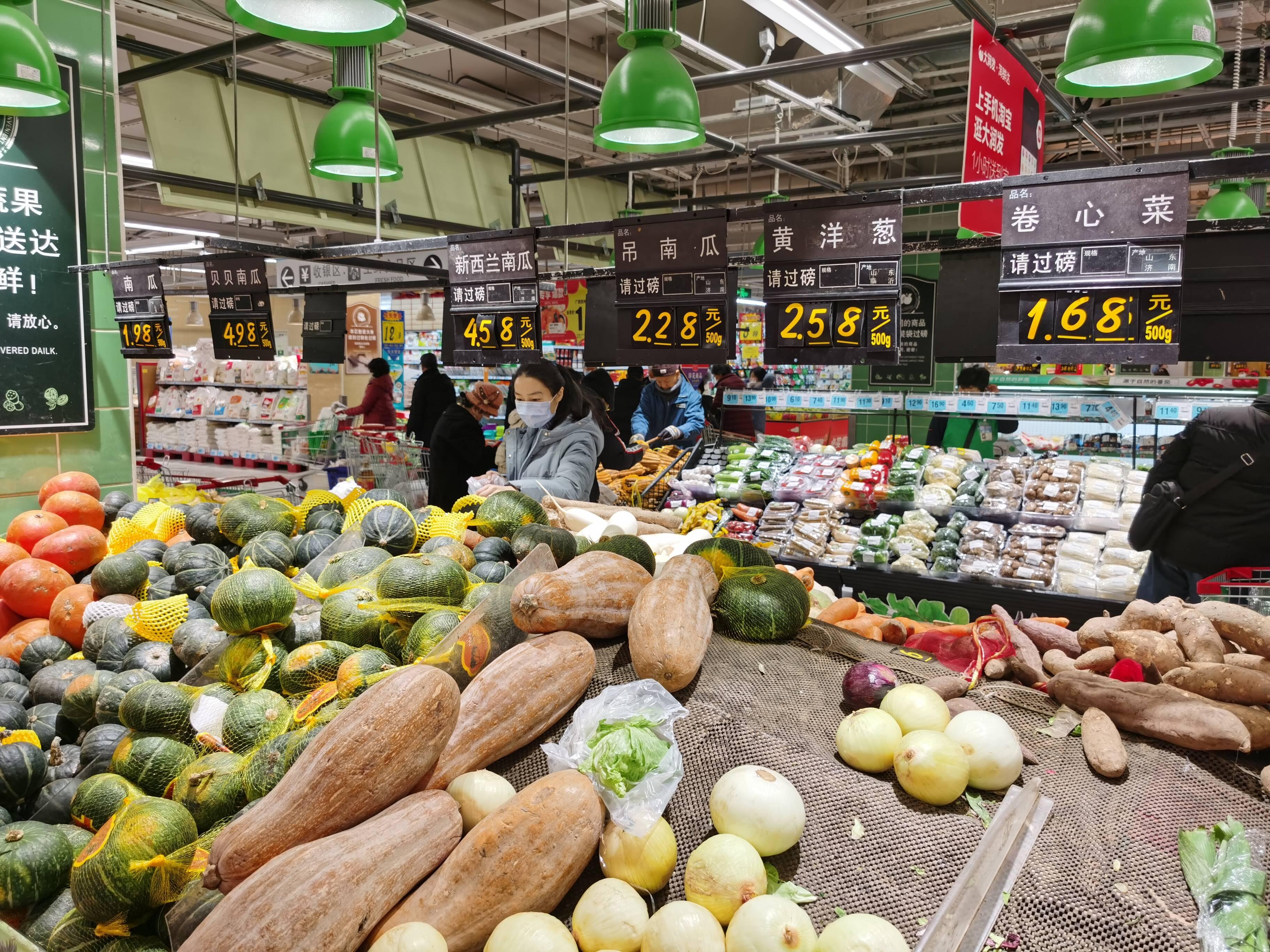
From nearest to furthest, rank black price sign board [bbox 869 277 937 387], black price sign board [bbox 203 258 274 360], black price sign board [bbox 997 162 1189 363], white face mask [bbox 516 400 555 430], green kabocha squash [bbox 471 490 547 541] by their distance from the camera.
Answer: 1. black price sign board [bbox 997 162 1189 363]
2. green kabocha squash [bbox 471 490 547 541]
3. white face mask [bbox 516 400 555 430]
4. black price sign board [bbox 203 258 274 360]
5. black price sign board [bbox 869 277 937 387]

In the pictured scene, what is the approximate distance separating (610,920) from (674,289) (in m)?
2.76

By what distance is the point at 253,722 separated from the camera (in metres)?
1.92

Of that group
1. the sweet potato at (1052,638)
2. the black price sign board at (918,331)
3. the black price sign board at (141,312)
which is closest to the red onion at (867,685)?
the sweet potato at (1052,638)

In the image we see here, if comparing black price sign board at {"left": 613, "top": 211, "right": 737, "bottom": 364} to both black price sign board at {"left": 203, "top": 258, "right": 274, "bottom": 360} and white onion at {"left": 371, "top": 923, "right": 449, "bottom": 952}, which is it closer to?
black price sign board at {"left": 203, "top": 258, "right": 274, "bottom": 360}

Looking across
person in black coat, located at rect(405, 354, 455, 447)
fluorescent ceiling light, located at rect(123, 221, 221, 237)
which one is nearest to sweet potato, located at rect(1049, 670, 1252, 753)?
person in black coat, located at rect(405, 354, 455, 447)

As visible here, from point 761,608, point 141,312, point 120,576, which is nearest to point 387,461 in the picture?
point 141,312

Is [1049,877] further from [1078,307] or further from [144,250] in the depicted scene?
[144,250]

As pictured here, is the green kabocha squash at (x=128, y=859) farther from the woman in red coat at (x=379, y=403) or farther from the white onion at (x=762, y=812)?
the woman in red coat at (x=379, y=403)

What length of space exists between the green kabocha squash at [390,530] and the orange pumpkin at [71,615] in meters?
0.93

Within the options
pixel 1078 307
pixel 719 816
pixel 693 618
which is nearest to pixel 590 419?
pixel 1078 307

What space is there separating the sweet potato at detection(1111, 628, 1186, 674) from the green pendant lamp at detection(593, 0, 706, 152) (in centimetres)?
261

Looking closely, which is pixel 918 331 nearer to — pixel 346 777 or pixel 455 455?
pixel 455 455

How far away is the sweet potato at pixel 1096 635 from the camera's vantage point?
2.33m

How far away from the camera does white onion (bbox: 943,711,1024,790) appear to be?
66.1 inches
